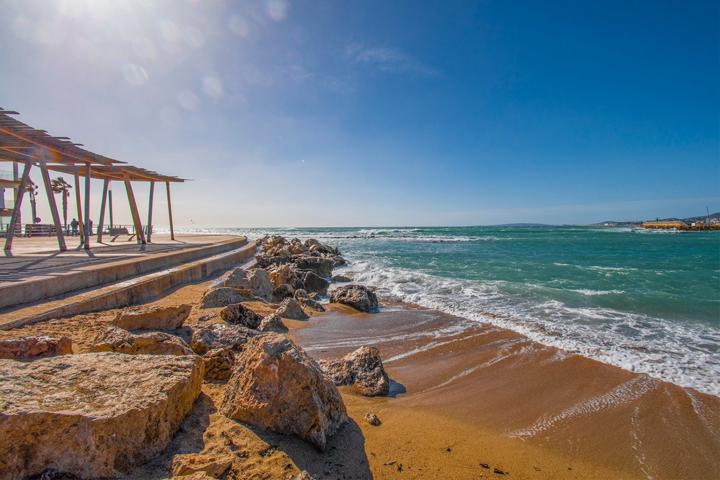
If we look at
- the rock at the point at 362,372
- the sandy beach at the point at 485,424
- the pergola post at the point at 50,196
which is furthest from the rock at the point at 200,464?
the pergola post at the point at 50,196

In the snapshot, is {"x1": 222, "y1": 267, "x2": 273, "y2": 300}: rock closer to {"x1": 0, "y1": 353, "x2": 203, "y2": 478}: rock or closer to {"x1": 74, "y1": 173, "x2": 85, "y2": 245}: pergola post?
{"x1": 0, "y1": 353, "x2": 203, "y2": 478}: rock

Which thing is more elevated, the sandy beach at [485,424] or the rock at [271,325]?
the rock at [271,325]

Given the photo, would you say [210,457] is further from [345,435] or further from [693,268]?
[693,268]

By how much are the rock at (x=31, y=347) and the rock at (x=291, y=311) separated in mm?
4207

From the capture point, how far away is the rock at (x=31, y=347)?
2.35m

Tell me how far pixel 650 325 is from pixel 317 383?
297 inches

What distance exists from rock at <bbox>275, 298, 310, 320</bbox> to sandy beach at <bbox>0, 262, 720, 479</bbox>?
47.6 inches

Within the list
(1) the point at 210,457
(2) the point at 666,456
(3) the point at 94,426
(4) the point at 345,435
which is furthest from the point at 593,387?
(3) the point at 94,426

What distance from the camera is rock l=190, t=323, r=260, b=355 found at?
3641mm

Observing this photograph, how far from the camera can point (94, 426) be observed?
1.69 meters

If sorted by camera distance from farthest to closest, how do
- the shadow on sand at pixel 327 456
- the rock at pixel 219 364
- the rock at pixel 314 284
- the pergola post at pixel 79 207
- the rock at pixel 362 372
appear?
the pergola post at pixel 79 207 → the rock at pixel 314 284 → the rock at pixel 362 372 → the rock at pixel 219 364 → the shadow on sand at pixel 327 456

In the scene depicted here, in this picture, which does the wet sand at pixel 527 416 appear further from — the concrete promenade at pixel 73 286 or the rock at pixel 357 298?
the concrete promenade at pixel 73 286

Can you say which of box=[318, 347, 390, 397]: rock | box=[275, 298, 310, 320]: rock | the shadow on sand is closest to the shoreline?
the shadow on sand

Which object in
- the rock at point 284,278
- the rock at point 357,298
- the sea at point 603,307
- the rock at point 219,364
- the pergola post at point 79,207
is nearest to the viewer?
the rock at point 219,364
